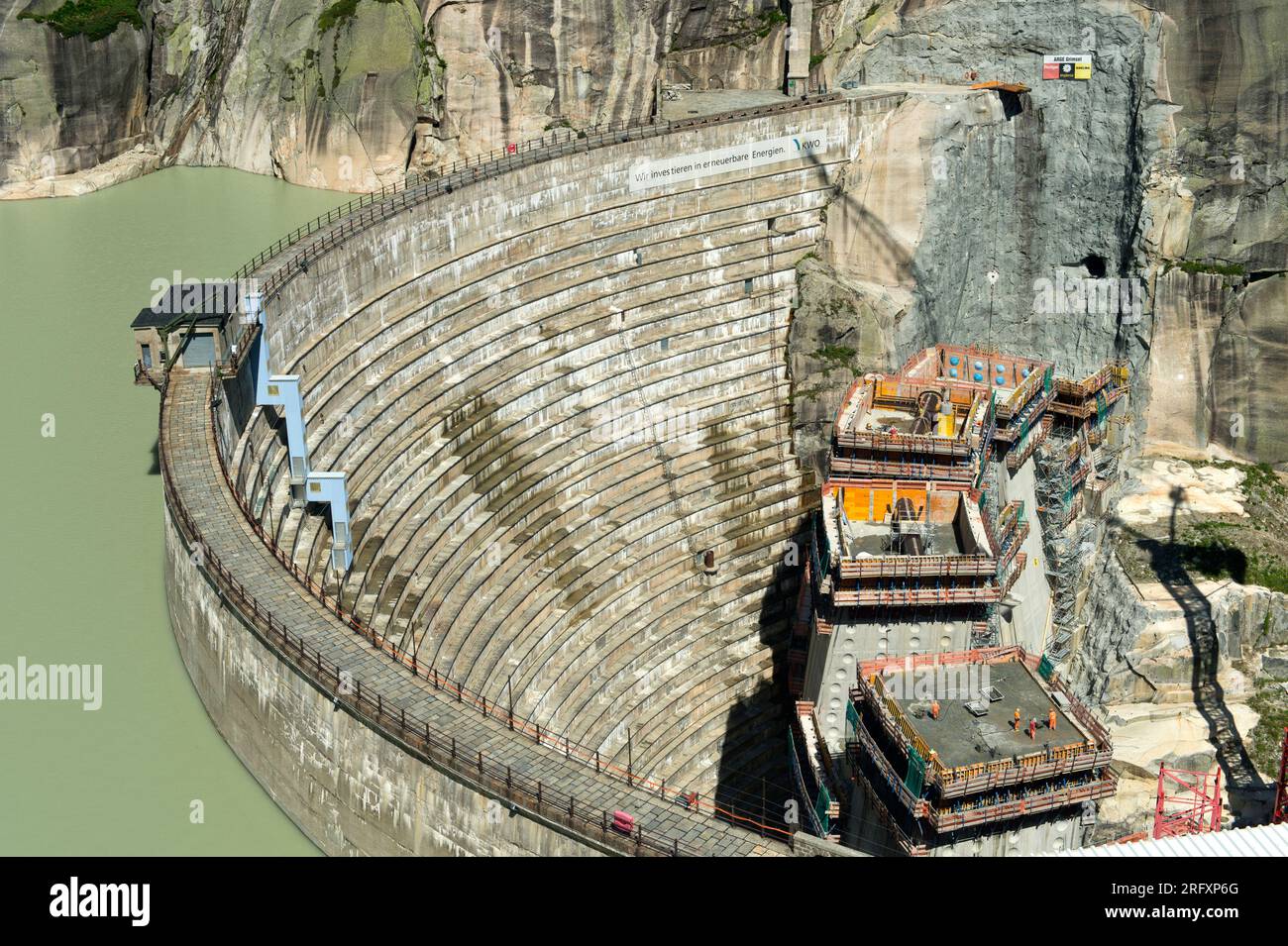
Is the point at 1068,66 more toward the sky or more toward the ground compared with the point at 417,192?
more toward the sky

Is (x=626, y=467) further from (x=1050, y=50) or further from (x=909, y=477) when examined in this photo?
(x=1050, y=50)

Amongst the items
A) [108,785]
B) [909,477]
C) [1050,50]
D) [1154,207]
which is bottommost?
[108,785]

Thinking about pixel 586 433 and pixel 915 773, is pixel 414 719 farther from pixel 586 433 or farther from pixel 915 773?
pixel 586 433

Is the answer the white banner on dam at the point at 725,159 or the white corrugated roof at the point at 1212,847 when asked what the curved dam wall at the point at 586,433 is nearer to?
the white banner on dam at the point at 725,159

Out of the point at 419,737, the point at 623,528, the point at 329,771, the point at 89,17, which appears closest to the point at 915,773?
the point at 419,737

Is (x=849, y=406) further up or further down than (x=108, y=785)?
further up

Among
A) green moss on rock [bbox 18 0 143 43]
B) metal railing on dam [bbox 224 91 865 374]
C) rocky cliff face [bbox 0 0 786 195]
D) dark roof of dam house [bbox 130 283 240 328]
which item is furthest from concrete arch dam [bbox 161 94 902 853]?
green moss on rock [bbox 18 0 143 43]

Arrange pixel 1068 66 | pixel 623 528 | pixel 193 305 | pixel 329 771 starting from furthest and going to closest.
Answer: pixel 1068 66 → pixel 623 528 → pixel 193 305 → pixel 329 771

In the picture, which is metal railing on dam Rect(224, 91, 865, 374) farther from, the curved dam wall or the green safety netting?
the green safety netting
